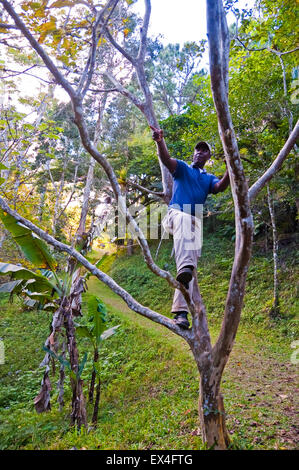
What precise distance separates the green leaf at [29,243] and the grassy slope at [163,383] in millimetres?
1206

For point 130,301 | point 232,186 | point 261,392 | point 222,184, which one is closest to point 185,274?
point 130,301

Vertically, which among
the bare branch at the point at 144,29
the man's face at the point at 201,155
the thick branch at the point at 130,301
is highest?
the bare branch at the point at 144,29

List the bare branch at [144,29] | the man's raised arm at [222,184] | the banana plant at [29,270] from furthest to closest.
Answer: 1. the banana plant at [29,270]
2. the bare branch at [144,29]
3. the man's raised arm at [222,184]

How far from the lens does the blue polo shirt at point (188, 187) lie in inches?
113

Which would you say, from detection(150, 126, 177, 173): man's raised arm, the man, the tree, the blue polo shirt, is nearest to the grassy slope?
the tree

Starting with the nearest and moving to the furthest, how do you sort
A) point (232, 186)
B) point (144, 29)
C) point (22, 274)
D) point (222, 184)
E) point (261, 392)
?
point (232, 186) < point (222, 184) < point (144, 29) < point (22, 274) < point (261, 392)

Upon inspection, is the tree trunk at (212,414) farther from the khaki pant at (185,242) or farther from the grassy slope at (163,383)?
the khaki pant at (185,242)

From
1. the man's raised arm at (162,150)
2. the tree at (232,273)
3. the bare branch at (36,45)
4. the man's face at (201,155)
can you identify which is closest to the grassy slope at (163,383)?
the tree at (232,273)

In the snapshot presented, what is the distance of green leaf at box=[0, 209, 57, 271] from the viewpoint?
11.4 ft

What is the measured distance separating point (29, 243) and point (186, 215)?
7.14ft

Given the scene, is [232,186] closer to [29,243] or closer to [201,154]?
[201,154]

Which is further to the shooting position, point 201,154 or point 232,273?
point 201,154

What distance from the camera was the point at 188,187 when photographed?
9.53ft

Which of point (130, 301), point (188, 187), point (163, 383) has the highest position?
point (188, 187)
